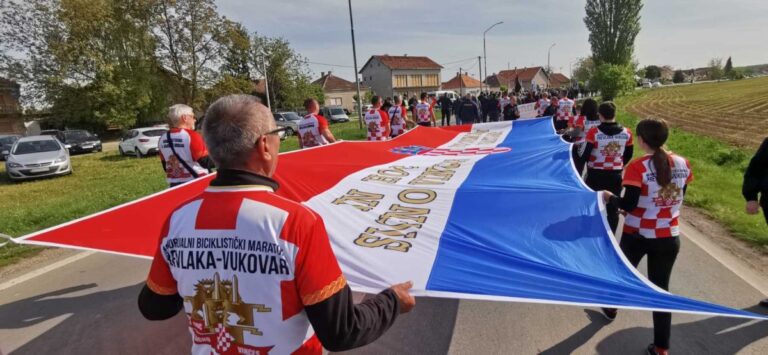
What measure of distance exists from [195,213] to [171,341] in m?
2.81

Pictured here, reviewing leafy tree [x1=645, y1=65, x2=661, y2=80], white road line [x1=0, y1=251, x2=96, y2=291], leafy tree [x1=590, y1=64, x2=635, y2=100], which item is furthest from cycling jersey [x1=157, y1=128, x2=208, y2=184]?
leafy tree [x1=645, y1=65, x2=661, y2=80]

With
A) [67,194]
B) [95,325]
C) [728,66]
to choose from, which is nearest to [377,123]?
[95,325]

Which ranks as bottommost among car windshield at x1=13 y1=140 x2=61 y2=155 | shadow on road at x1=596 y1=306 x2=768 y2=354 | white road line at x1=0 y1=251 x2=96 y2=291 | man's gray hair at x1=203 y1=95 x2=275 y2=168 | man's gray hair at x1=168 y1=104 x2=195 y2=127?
shadow on road at x1=596 y1=306 x2=768 y2=354

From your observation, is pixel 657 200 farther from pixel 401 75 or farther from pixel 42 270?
pixel 401 75

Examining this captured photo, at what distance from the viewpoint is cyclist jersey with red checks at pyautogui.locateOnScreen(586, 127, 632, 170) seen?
517cm

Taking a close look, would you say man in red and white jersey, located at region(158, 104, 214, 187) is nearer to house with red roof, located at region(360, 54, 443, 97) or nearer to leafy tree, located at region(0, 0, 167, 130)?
leafy tree, located at region(0, 0, 167, 130)

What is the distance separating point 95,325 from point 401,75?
74.3 metres

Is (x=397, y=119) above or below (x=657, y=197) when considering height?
above

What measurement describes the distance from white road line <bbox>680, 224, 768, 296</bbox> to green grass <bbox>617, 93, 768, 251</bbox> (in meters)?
0.49

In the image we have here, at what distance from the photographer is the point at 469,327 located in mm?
Result: 3828

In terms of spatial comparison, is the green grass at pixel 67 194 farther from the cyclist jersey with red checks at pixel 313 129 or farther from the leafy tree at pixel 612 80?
the leafy tree at pixel 612 80

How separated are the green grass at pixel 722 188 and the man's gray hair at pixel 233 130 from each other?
21.7ft

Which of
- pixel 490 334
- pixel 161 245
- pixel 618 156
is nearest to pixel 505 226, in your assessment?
pixel 490 334

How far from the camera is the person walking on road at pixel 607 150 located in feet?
16.9
